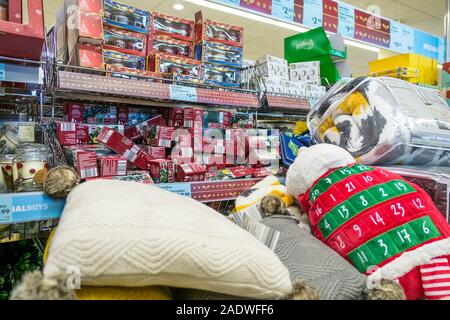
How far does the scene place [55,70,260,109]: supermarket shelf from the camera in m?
1.00

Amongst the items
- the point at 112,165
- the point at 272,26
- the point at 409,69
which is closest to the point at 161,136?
the point at 112,165

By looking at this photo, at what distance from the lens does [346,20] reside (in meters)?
3.57

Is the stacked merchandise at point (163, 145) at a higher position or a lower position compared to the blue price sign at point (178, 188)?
higher

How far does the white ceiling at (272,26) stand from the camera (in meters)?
4.46

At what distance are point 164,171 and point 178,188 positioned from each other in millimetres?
106

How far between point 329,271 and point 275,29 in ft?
17.3

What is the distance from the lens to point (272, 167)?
1416 millimetres

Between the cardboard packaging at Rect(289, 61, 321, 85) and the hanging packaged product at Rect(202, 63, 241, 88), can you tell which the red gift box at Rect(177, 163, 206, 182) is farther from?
the cardboard packaging at Rect(289, 61, 321, 85)

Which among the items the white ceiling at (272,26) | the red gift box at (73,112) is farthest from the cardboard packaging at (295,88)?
the white ceiling at (272,26)

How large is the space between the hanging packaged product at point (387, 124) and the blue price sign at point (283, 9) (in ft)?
6.82

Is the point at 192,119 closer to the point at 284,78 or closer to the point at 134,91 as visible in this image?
the point at 134,91

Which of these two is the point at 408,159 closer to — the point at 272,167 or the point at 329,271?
the point at 272,167

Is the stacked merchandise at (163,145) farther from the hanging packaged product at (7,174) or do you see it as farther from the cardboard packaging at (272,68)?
the cardboard packaging at (272,68)

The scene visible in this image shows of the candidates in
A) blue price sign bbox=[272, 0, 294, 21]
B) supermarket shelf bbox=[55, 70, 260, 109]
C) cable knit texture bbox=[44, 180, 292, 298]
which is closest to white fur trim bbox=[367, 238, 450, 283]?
cable knit texture bbox=[44, 180, 292, 298]
